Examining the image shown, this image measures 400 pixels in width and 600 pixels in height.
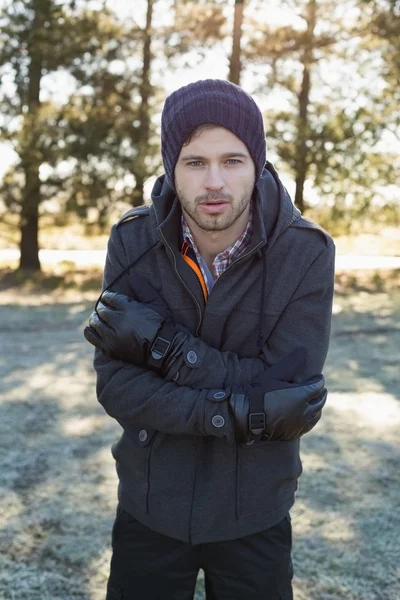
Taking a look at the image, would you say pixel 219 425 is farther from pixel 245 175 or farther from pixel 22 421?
pixel 22 421

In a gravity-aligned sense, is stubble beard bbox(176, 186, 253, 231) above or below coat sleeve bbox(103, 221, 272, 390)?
above

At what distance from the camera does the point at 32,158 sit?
12891 millimetres

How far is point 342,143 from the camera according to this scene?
14.1 metres

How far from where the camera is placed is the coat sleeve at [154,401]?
1.81 metres

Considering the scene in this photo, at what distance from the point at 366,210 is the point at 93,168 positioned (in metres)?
6.23

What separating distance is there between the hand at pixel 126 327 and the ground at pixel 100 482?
1.43m

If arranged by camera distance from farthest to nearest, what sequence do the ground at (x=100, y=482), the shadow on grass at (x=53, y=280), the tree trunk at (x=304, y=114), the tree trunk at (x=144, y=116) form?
the tree trunk at (x=304, y=114), the tree trunk at (x=144, y=116), the shadow on grass at (x=53, y=280), the ground at (x=100, y=482)

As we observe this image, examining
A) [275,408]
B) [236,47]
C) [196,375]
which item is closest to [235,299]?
[196,375]

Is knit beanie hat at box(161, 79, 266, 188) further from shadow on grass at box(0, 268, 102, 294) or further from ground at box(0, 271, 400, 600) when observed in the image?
shadow on grass at box(0, 268, 102, 294)

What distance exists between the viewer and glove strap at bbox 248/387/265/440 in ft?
5.78

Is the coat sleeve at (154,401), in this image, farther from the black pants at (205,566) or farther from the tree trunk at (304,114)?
the tree trunk at (304,114)

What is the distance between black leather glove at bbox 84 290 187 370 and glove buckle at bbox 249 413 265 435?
1.01 ft

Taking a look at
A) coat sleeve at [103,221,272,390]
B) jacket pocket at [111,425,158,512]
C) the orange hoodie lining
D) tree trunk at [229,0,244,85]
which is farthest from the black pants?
tree trunk at [229,0,244,85]

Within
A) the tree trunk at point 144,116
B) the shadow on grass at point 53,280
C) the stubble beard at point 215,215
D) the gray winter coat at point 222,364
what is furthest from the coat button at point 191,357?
the tree trunk at point 144,116
